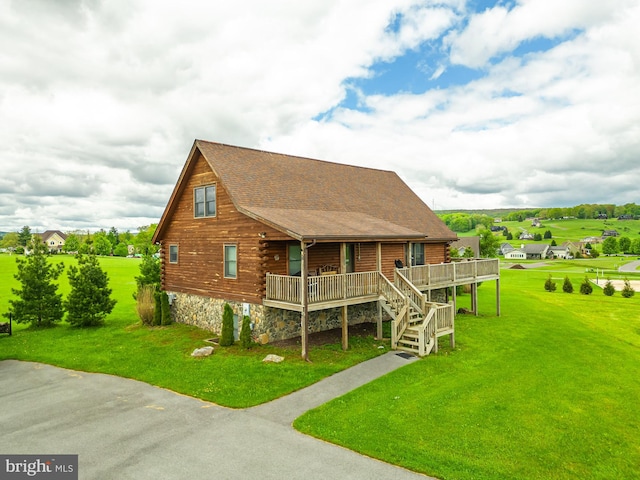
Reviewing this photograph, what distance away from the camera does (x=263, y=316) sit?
1705 centimetres

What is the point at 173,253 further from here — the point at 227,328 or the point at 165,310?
the point at 227,328

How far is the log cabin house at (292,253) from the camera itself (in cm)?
1606

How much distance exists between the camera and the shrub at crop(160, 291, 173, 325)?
22.1 m

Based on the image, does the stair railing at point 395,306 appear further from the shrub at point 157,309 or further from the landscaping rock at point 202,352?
the shrub at point 157,309

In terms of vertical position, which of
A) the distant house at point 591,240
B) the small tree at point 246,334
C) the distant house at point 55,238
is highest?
the distant house at point 55,238

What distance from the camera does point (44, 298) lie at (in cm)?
2239

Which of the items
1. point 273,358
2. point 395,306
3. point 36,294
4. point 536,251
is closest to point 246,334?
point 273,358

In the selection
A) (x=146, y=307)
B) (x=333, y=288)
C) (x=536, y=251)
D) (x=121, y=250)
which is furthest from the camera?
(x=536, y=251)

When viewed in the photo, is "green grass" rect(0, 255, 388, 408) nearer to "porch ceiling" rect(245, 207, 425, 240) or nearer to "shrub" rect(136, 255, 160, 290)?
"shrub" rect(136, 255, 160, 290)

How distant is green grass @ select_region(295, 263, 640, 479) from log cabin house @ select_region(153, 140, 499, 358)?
2970mm

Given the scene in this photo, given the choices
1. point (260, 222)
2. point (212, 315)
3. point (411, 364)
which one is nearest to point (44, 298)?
point (212, 315)

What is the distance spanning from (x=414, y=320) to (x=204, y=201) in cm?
1211

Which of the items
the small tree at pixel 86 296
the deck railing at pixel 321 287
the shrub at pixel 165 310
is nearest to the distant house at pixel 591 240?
the deck railing at pixel 321 287

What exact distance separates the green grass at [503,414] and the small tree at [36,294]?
773 inches
